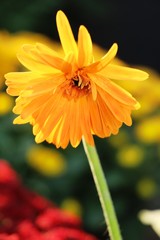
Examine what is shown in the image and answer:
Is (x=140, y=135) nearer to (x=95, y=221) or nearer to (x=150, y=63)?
(x=95, y=221)

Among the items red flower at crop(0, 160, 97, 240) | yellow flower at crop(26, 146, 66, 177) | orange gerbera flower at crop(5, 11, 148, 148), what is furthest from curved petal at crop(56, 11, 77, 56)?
yellow flower at crop(26, 146, 66, 177)

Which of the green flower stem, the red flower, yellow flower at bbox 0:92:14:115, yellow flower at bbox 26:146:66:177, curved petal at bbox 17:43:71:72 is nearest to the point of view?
curved petal at bbox 17:43:71:72

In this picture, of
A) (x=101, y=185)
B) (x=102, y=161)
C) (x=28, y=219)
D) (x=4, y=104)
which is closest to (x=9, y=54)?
(x=4, y=104)

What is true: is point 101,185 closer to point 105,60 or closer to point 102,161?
point 105,60

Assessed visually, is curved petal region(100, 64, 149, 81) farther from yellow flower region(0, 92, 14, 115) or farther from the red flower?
Answer: yellow flower region(0, 92, 14, 115)

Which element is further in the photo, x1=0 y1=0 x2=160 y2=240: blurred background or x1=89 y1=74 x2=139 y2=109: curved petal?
x1=0 y1=0 x2=160 y2=240: blurred background

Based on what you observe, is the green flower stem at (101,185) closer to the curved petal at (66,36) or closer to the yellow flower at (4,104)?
the curved petal at (66,36)

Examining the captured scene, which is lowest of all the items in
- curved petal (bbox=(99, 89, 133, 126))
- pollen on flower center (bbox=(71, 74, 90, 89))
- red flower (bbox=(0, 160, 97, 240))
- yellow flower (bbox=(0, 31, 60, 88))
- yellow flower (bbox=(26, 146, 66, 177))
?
yellow flower (bbox=(26, 146, 66, 177))

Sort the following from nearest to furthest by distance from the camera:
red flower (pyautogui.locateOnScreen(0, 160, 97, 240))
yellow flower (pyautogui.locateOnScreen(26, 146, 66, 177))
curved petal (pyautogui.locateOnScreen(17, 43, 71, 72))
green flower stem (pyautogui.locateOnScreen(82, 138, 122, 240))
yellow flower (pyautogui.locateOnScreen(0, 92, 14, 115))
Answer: curved petal (pyautogui.locateOnScreen(17, 43, 71, 72)), green flower stem (pyautogui.locateOnScreen(82, 138, 122, 240)), red flower (pyautogui.locateOnScreen(0, 160, 97, 240)), yellow flower (pyautogui.locateOnScreen(0, 92, 14, 115)), yellow flower (pyautogui.locateOnScreen(26, 146, 66, 177))
